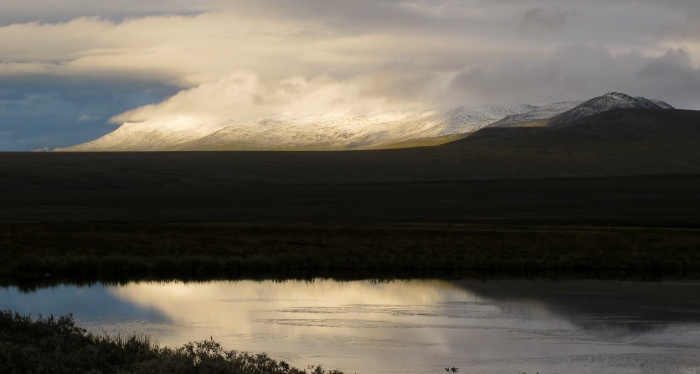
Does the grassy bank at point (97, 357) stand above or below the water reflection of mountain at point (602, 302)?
above

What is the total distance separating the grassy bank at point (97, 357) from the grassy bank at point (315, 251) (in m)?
18.4

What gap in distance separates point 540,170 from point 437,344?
130 meters

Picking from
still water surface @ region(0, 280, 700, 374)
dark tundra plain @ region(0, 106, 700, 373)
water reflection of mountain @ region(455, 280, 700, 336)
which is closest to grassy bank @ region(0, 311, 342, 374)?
dark tundra plain @ region(0, 106, 700, 373)

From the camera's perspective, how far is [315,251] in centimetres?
4641

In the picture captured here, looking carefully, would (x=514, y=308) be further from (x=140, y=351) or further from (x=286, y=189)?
(x=286, y=189)

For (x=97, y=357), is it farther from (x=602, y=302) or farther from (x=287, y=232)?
(x=287, y=232)

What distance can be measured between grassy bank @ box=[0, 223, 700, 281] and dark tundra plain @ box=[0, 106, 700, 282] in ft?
0.29

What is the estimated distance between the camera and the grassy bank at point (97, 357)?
17.8 metres

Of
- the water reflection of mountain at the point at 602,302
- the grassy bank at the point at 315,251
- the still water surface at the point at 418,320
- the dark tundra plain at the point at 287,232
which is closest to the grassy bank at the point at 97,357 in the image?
the dark tundra plain at the point at 287,232

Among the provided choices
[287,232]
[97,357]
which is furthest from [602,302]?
[287,232]

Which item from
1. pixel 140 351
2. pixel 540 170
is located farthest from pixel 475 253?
pixel 540 170

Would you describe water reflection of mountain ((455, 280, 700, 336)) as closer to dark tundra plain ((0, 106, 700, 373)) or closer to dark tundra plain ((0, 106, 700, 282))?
dark tundra plain ((0, 106, 700, 373))

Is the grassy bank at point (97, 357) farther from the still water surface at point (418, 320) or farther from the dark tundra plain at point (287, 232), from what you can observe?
the still water surface at point (418, 320)

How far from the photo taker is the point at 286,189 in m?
115
